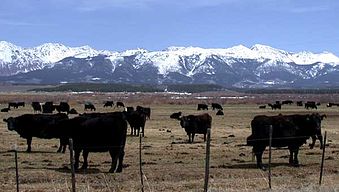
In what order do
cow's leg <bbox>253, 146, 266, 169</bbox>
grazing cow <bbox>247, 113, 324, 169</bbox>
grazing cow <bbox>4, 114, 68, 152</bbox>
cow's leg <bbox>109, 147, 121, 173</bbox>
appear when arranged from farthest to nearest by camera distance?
grazing cow <bbox>4, 114, 68, 152</bbox>
grazing cow <bbox>247, 113, 324, 169</bbox>
cow's leg <bbox>253, 146, 266, 169</bbox>
cow's leg <bbox>109, 147, 121, 173</bbox>

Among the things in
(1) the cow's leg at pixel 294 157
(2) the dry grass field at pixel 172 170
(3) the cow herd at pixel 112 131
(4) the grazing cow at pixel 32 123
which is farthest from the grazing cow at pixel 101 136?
(4) the grazing cow at pixel 32 123

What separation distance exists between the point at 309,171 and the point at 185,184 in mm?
7106

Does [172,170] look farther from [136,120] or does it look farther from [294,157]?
[136,120]

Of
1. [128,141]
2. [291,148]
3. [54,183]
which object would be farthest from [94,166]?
[128,141]

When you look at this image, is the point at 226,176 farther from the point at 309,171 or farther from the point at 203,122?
the point at 203,122

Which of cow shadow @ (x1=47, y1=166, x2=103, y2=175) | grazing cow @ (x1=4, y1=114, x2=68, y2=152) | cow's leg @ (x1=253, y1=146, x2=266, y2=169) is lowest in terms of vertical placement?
cow shadow @ (x1=47, y1=166, x2=103, y2=175)

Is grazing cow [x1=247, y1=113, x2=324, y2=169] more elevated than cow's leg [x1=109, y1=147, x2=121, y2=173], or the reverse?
grazing cow [x1=247, y1=113, x2=324, y2=169]

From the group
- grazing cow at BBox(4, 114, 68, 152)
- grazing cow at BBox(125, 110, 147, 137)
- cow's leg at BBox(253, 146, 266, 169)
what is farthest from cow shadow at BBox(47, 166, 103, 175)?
grazing cow at BBox(125, 110, 147, 137)

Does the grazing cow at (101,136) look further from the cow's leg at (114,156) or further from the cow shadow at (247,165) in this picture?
the cow shadow at (247,165)

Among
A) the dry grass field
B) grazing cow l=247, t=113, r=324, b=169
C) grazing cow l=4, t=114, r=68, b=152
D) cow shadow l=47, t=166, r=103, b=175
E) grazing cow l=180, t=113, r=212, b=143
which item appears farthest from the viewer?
grazing cow l=180, t=113, r=212, b=143

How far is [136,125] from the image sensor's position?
44.9 metres

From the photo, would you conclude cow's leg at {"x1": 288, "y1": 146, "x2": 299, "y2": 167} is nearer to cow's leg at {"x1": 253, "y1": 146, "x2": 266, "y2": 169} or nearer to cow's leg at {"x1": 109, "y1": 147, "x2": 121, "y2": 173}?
cow's leg at {"x1": 253, "y1": 146, "x2": 266, "y2": 169}

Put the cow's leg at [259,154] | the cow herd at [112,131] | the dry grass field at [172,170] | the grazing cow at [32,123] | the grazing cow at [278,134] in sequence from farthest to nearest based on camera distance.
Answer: the grazing cow at [32,123] → the grazing cow at [278,134] → the cow's leg at [259,154] → the cow herd at [112,131] → the dry grass field at [172,170]

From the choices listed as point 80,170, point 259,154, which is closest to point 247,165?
point 259,154
